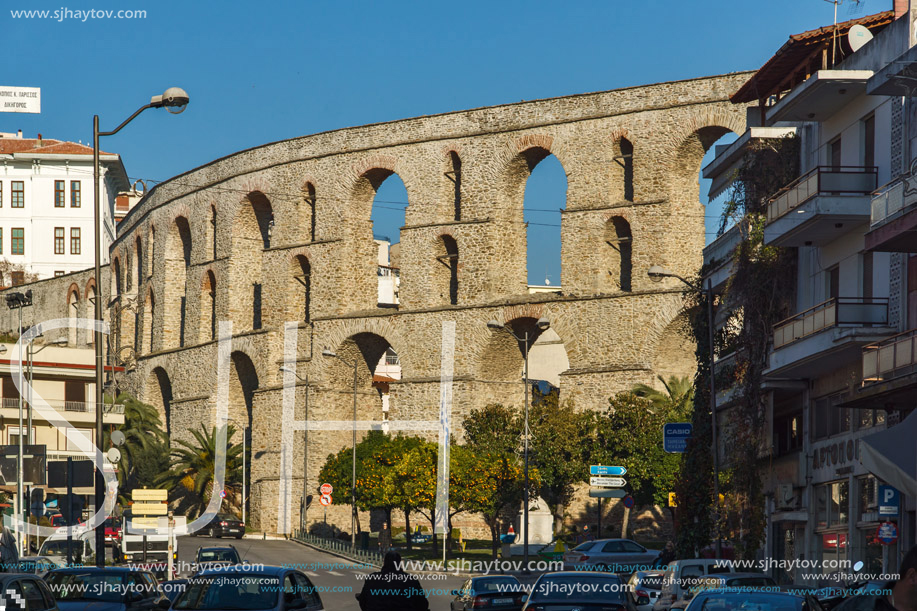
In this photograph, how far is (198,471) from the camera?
65375mm

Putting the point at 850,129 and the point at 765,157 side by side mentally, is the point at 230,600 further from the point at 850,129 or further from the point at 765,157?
the point at 765,157

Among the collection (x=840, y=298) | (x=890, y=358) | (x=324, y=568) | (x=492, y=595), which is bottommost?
(x=324, y=568)

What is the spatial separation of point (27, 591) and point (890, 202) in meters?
15.2

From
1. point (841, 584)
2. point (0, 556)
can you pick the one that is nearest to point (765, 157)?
point (841, 584)

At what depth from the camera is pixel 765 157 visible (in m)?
31.8

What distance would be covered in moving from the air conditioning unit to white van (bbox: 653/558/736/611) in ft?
23.2

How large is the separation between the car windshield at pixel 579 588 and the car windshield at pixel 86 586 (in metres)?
5.56

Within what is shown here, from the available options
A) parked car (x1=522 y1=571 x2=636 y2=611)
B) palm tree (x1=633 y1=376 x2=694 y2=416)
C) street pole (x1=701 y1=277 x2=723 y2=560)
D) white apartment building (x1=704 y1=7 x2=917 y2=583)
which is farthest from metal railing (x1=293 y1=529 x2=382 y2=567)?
parked car (x1=522 y1=571 x2=636 y2=611)

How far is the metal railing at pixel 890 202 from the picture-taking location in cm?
2159

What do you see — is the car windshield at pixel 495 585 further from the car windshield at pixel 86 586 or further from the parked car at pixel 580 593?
the car windshield at pixel 86 586

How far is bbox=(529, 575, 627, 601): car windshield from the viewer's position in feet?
51.2

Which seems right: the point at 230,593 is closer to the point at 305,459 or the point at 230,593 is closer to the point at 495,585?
the point at 495,585


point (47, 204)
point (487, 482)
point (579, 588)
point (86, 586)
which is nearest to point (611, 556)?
point (487, 482)

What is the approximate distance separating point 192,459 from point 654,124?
1117 inches
